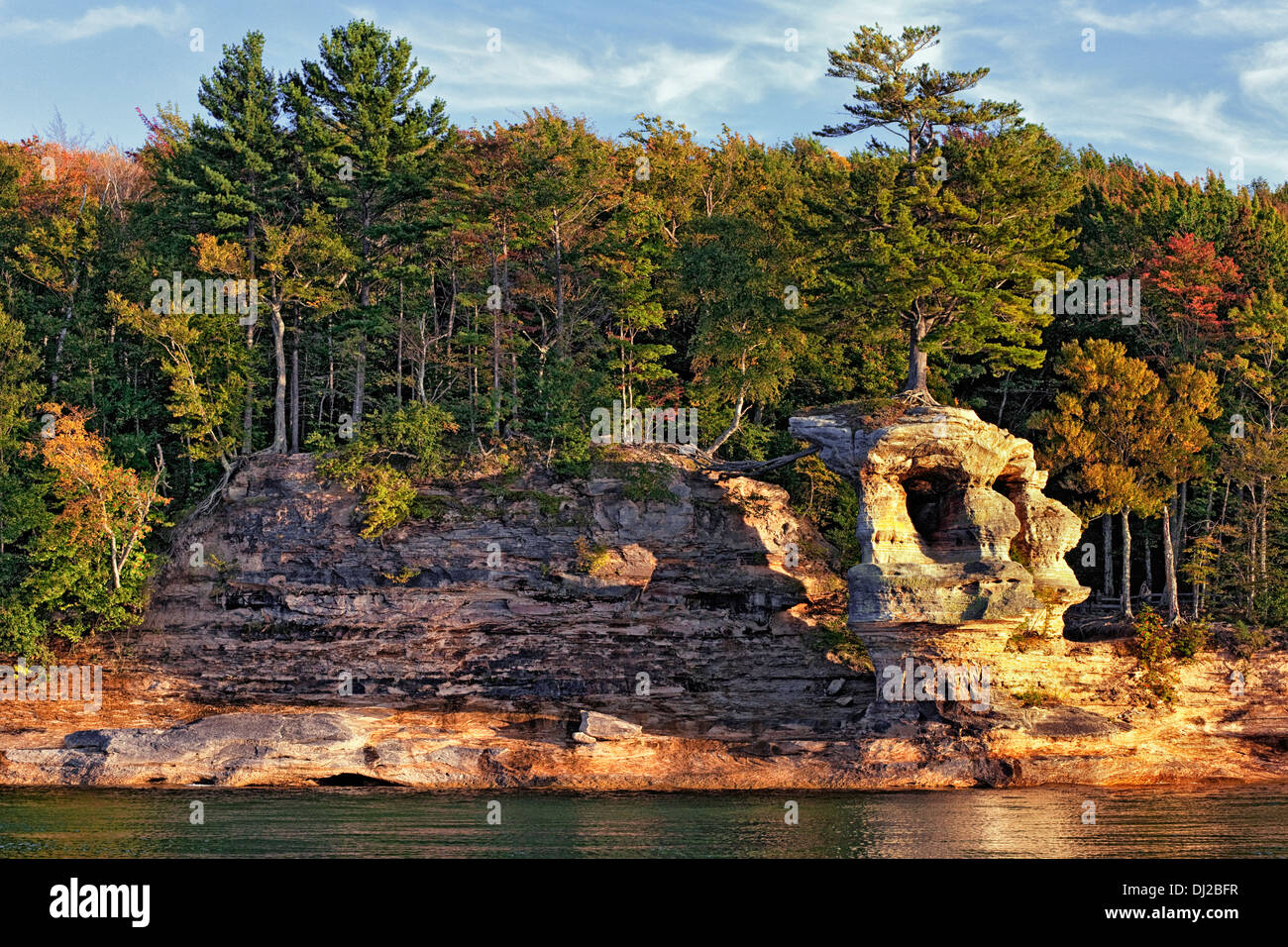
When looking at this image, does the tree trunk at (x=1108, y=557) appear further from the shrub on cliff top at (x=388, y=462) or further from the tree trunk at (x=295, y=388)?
the tree trunk at (x=295, y=388)

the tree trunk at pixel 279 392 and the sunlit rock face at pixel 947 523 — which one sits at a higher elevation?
the tree trunk at pixel 279 392

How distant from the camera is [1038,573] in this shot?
3894 cm

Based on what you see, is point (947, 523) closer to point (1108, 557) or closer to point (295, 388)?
point (1108, 557)

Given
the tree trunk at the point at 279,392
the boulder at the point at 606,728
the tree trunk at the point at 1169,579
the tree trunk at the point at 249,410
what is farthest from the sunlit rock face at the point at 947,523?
the tree trunk at the point at 249,410

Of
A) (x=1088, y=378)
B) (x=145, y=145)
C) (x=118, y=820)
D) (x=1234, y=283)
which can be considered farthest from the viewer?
(x=145, y=145)

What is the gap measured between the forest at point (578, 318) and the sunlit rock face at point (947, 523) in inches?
88.3

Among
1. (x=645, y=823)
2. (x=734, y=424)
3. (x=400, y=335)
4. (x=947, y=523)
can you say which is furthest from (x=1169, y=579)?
(x=400, y=335)

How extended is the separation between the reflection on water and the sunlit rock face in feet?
19.2

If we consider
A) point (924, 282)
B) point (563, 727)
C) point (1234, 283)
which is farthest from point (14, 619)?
point (1234, 283)

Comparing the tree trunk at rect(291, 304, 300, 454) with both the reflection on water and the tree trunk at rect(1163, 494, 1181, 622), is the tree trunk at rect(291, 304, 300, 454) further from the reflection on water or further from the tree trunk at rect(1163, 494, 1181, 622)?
the tree trunk at rect(1163, 494, 1181, 622)

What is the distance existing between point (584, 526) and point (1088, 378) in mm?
18122

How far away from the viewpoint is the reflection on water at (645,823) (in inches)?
919

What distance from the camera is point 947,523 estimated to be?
39531 millimetres
